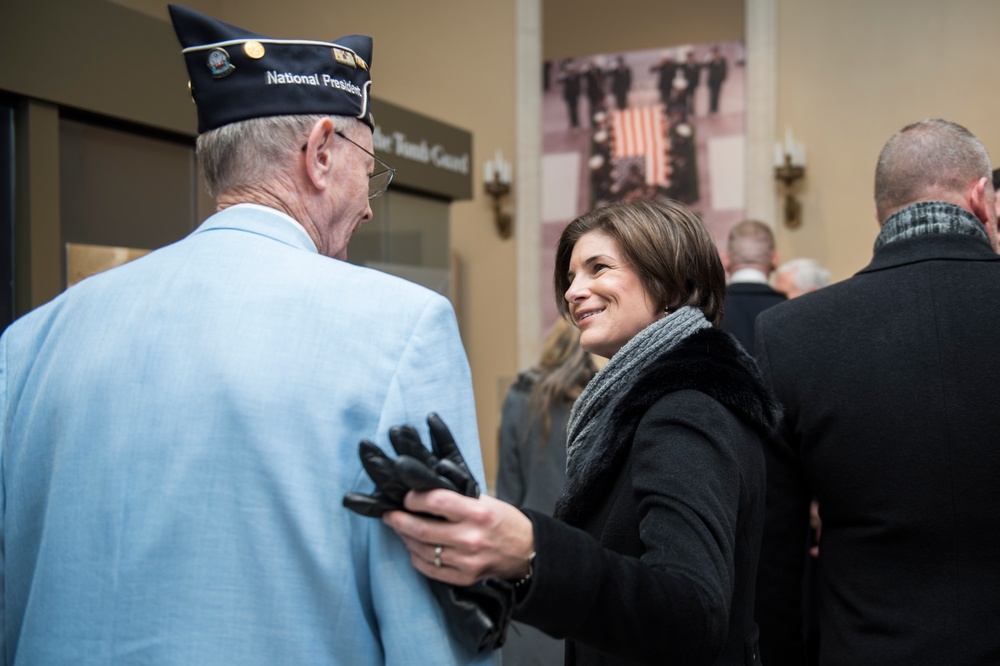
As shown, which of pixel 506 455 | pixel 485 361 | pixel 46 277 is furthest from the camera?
pixel 485 361

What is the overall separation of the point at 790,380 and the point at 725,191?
616 cm

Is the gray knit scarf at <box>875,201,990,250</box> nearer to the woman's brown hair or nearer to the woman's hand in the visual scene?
the woman's brown hair

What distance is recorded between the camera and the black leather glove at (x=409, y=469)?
3.34 ft

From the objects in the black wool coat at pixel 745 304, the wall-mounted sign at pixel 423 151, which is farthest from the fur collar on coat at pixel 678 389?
the wall-mounted sign at pixel 423 151

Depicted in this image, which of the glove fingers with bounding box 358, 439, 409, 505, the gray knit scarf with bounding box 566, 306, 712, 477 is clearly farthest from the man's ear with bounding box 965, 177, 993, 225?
the glove fingers with bounding box 358, 439, 409, 505

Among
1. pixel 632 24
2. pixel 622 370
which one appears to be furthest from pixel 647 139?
pixel 622 370

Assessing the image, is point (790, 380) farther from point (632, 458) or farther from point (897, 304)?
point (632, 458)

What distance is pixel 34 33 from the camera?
3854mm

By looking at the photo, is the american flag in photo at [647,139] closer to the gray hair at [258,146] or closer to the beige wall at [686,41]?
the beige wall at [686,41]

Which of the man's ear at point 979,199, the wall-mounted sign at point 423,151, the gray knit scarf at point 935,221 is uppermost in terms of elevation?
the wall-mounted sign at point 423,151

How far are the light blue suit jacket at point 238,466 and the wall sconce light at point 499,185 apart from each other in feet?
24.0

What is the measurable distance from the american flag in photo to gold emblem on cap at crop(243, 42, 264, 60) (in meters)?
7.21

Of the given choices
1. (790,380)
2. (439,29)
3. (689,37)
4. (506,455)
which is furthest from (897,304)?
(439,29)

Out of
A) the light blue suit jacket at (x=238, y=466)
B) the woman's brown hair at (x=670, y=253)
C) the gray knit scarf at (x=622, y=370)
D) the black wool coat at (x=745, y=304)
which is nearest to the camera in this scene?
the light blue suit jacket at (x=238, y=466)
